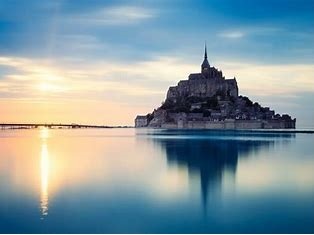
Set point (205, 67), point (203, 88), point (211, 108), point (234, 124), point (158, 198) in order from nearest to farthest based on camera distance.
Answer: point (158, 198) → point (234, 124) → point (211, 108) → point (203, 88) → point (205, 67)

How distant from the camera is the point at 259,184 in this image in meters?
8.35

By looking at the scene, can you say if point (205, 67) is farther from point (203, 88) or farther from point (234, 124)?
point (234, 124)

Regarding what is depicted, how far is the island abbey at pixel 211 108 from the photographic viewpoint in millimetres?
57578

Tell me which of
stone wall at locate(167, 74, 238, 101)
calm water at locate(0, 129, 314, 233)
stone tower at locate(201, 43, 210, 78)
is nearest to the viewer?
calm water at locate(0, 129, 314, 233)

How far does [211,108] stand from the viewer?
59.8 metres

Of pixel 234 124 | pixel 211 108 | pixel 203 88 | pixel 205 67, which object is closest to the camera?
pixel 234 124

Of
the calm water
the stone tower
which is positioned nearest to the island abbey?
the stone tower

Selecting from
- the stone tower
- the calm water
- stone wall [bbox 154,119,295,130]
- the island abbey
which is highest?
the stone tower

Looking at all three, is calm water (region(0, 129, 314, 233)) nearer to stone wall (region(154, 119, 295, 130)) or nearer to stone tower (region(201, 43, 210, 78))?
stone wall (region(154, 119, 295, 130))

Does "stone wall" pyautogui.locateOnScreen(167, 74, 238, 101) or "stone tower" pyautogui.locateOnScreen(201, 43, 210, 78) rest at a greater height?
"stone tower" pyautogui.locateOnScreen(201, 43, 210, 78)

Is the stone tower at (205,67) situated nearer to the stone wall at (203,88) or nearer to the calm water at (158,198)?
the stone wall at (203,88)

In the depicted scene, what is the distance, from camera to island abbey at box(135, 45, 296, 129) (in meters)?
57.6

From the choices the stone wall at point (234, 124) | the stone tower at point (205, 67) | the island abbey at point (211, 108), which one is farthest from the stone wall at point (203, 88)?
the stone wall at point (234, 124)

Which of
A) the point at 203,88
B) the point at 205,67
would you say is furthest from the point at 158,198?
the point at 205,67
